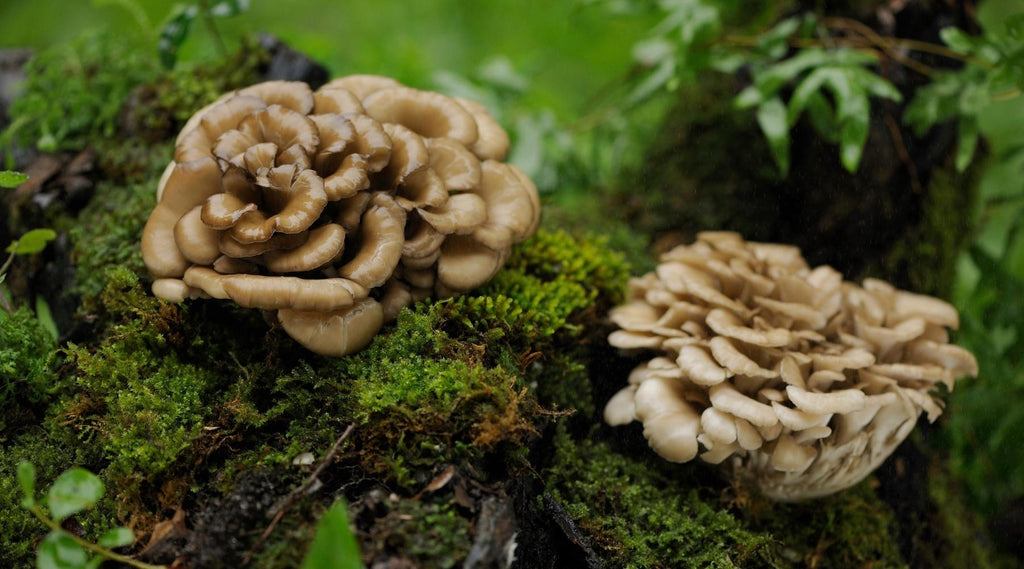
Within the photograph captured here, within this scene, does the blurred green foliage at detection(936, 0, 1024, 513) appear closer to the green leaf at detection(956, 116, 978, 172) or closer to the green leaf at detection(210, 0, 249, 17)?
the green leaf at detection(956, 116, 978, 172)

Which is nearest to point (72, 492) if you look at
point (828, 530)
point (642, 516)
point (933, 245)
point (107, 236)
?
point (107, 236)

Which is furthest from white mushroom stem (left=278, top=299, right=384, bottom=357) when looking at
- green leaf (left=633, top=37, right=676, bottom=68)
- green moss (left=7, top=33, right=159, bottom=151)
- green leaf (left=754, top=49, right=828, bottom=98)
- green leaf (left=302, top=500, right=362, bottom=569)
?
green leaf (left=633, top=37, right=676, bottom=68)

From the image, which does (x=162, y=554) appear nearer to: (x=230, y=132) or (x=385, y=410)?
(x=385, y=410)

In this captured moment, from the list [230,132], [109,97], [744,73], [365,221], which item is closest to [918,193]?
[744,73]

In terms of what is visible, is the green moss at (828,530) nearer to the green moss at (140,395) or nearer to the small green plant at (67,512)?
the green moss at (140,395)

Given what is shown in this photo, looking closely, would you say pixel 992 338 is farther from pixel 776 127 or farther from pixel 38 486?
pixel 38 486

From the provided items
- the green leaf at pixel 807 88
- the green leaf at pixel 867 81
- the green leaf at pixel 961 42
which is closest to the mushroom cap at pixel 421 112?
the green leaf at pixel 807 88
